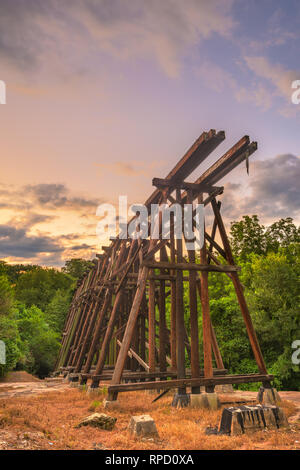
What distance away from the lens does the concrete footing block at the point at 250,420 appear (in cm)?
575

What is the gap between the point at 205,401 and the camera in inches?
321

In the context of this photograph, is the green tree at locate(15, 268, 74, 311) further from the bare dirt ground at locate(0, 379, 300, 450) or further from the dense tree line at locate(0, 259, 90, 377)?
the bare dirt ground at locate(0, 379, 300, 450)

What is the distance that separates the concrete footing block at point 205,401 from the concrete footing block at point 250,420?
7.05 feet

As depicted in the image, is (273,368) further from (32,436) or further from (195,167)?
(32,436)

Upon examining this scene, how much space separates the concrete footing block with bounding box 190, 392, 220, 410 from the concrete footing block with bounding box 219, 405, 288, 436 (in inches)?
Result: 84.6

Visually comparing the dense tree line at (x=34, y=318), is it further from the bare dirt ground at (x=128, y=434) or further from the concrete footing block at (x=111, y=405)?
the bare dirt ground at (x=128, y=434)

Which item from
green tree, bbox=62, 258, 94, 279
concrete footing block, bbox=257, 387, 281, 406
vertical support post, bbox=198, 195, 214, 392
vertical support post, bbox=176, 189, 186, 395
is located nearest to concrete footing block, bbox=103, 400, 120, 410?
vertical support post, bbox=176, 189, 186, 395

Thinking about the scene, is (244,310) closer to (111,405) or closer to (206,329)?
(206,329)

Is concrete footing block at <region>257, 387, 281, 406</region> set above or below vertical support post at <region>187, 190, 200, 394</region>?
below

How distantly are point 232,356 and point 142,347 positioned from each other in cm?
960

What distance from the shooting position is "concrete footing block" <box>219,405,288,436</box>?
5750 mm

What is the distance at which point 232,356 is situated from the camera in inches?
850

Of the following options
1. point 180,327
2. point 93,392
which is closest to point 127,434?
point 180,327
